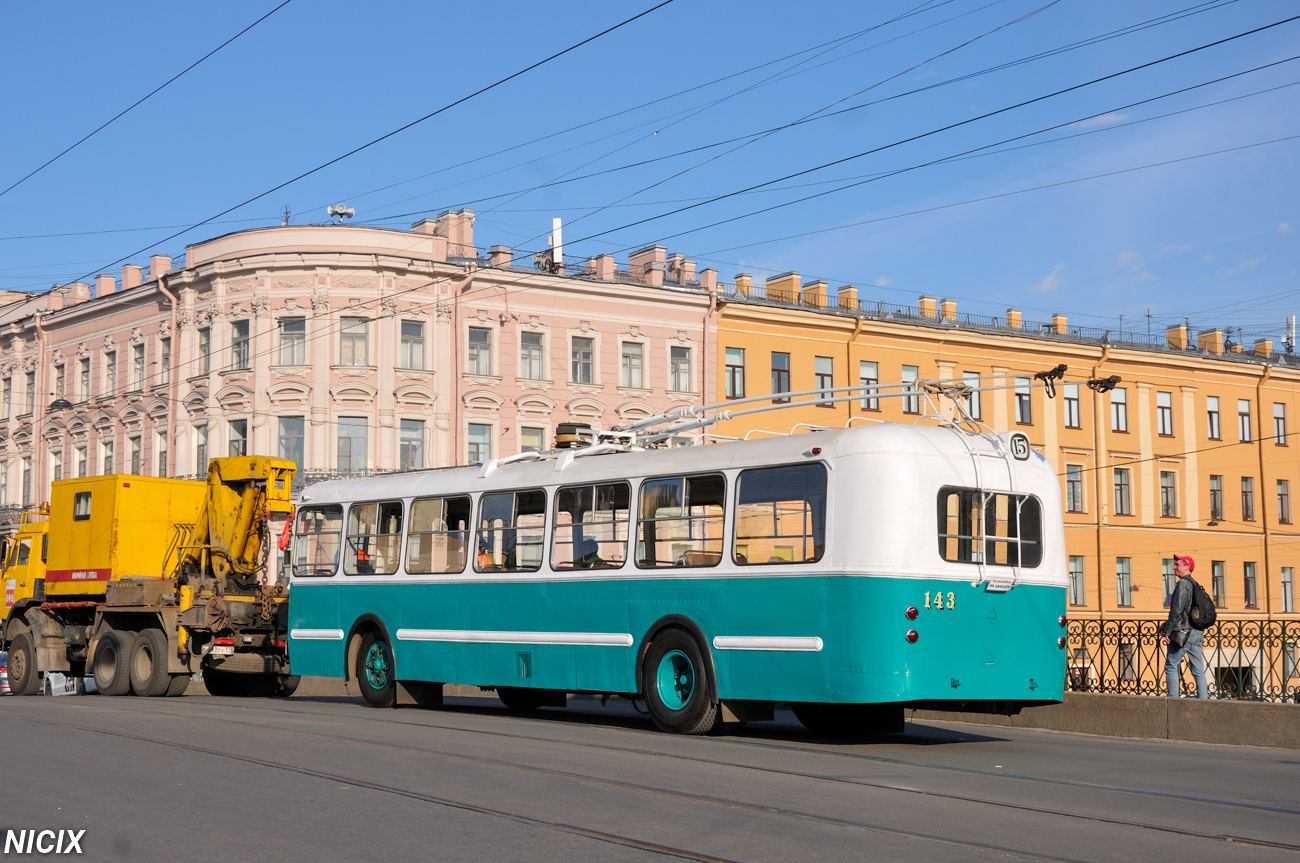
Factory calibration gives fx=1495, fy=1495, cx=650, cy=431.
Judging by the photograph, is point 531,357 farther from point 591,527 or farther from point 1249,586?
point 591,527

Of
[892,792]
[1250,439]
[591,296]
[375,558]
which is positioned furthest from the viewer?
[1250,439]

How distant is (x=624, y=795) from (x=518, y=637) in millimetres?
6917

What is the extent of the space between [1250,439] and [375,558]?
48077mm

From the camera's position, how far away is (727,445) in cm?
1462

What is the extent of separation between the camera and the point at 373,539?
18703mm

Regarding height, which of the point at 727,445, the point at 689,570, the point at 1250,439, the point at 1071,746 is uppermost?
the point at 1250,439

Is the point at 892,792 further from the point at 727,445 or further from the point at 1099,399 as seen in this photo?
the point at 1099,399

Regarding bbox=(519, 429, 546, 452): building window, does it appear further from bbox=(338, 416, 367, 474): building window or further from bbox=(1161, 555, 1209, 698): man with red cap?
bbox=(1161, 555, 1209, 698): man with red cap

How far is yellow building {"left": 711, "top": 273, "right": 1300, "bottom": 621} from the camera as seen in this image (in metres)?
49.3

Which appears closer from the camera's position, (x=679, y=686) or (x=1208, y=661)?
(x=679, y=686)

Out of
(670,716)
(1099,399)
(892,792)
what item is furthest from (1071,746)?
(1099,399)

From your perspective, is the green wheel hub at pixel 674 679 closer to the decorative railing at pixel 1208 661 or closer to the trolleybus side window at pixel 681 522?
the trolleybus side window at pixel 681 522

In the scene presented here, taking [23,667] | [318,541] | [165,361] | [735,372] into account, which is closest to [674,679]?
[318,541]

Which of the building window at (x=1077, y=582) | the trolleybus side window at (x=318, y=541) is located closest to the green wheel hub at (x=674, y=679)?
the trolleybus side window at (x=318, y=541)
